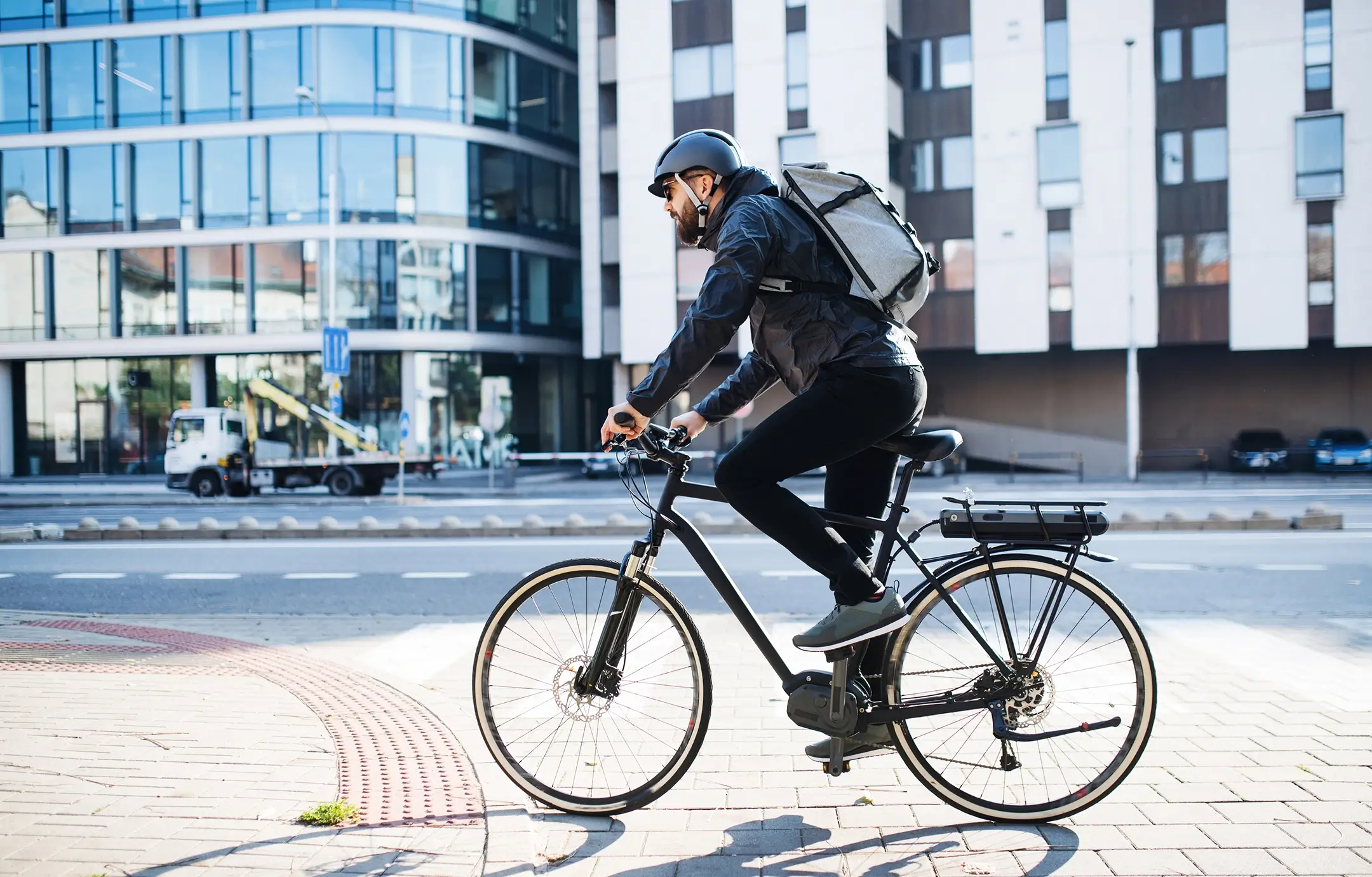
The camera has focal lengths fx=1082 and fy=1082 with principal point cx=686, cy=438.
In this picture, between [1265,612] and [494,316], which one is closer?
[1265,612]

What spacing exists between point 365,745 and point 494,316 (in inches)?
1463

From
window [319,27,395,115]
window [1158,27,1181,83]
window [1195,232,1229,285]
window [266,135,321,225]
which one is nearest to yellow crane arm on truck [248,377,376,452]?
window [266,135,321,225]

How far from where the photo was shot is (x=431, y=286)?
38562mm

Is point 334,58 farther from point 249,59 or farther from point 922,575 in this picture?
point 922,575

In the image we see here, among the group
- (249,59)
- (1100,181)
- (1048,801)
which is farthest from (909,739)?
(249,59)

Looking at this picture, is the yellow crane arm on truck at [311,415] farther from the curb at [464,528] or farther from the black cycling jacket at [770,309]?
the black cycling jacket at [770,309]

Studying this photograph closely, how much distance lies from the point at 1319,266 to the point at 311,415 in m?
29.3

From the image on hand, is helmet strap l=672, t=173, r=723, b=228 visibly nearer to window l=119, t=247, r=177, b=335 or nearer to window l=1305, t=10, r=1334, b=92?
window l=1305, t=10, r=1334, b=92

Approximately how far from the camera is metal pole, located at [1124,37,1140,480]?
99.5 ft

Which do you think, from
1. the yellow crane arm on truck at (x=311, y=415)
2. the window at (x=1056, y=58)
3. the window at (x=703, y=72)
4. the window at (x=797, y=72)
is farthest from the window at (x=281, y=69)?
the window at (x=1056, y=58)

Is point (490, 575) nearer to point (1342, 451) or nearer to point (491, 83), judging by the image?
point (1342, 451)

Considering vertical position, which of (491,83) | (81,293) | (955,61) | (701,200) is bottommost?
(701,200)

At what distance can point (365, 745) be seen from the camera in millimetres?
4098

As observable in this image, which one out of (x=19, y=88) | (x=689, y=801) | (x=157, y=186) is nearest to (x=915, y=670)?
(x=689, y=801)
